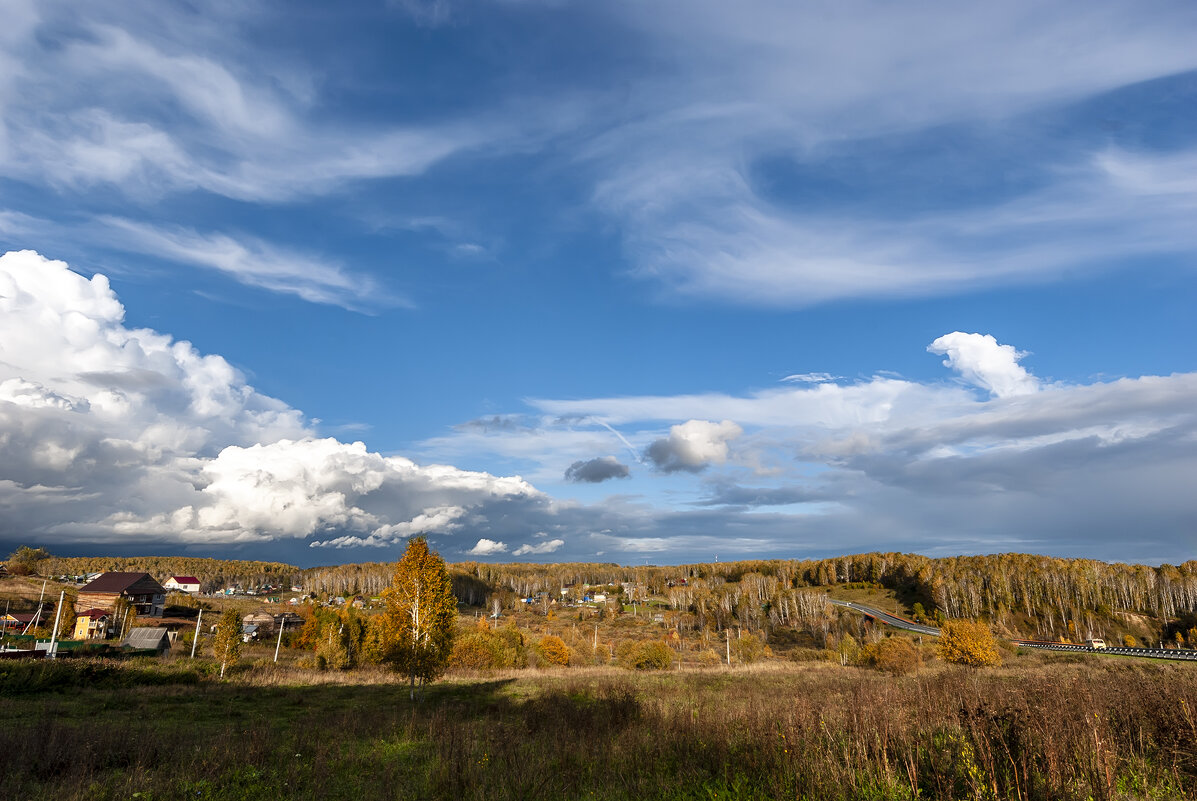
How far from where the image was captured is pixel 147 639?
5775 cm

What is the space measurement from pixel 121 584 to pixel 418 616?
89.3m

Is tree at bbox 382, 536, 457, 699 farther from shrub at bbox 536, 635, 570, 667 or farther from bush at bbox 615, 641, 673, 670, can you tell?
shrub at bbox 536, 635, 570, 667

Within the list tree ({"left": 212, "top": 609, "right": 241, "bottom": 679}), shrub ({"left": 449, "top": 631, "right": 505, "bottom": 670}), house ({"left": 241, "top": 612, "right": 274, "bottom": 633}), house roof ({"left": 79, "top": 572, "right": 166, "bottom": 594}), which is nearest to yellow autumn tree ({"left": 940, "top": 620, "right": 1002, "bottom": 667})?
shrub ({"left": 449, "top": 631, "right": 505, "bottom": 670})

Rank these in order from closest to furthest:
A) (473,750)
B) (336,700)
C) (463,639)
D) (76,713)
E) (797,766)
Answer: (797,766), (473,750), (76,713), (336,700), (463,639)

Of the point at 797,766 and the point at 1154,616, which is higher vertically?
the point at 797,766

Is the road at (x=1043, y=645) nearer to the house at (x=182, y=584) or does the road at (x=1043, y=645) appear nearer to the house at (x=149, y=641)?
the house at (x=149, y=641)

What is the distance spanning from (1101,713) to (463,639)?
5087cm

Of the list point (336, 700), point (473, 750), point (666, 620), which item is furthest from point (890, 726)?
point (666, 620)

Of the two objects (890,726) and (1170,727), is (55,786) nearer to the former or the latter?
(890,726)

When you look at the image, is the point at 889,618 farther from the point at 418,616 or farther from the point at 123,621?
the point at 123,621

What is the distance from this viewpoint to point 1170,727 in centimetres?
992

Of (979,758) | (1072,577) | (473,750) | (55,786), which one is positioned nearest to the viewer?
(979,758)

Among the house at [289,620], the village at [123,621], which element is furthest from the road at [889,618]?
the house at [289,620]

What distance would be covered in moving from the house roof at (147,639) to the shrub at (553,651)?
3866 centimetres
